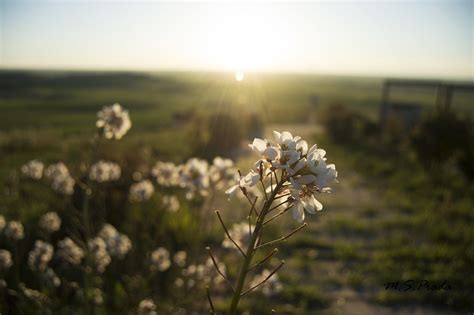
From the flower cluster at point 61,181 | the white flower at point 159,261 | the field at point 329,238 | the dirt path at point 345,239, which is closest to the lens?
the white flower at point 159,261

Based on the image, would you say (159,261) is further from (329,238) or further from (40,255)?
(329,238)

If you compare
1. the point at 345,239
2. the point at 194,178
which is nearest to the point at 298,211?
the point at 194,178

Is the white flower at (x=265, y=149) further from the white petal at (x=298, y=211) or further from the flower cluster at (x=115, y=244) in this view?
the flower cluster at (x=115, y=244)

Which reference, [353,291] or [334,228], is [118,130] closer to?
[353,291]

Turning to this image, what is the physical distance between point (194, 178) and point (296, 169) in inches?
70.7

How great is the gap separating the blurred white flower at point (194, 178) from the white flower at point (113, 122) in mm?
544

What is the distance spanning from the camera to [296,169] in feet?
4.56

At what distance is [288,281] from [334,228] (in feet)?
6.30

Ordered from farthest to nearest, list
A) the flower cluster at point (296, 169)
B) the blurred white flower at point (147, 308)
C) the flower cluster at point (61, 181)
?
the flower cluster at point (61, 181) < the blurred white flower at point (147, 308) < the flower cluster at point (296, 169)

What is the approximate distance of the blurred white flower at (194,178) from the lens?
10.0ft

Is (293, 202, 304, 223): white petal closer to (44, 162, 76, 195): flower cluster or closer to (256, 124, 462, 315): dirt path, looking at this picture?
(44, 162, 76, 195): flower cluster

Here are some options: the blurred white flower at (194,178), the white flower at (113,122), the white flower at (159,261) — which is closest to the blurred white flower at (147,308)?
the white flower at (159,261)

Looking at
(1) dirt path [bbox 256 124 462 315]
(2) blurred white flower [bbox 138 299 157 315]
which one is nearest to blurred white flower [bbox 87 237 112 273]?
(2) blurred white flower [bbox 138 299 157 315]

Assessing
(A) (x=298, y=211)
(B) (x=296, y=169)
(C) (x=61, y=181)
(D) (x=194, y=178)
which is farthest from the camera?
(C) (x=61, y=181)
